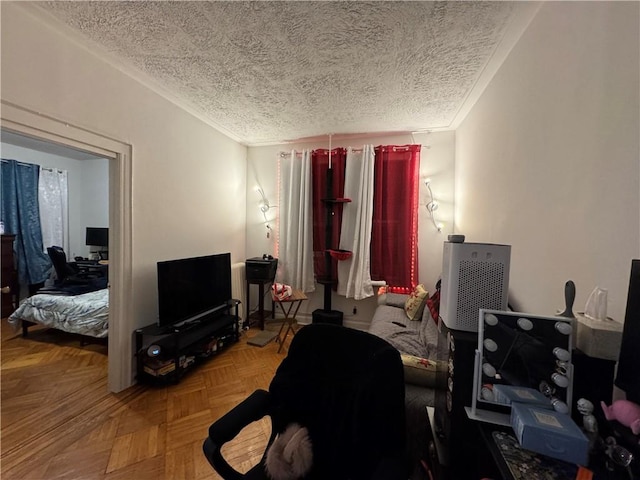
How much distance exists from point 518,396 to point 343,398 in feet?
1.98

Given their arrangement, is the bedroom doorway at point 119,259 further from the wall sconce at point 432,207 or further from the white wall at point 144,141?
the wall sconce at point 432,207

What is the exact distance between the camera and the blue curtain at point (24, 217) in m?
3.84

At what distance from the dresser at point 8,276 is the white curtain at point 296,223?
3.99 m

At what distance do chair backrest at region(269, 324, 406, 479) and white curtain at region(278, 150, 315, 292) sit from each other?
2434 millimetres

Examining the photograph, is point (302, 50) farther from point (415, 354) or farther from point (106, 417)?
point (106, 417)

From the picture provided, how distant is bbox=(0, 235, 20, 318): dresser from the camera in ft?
11.7

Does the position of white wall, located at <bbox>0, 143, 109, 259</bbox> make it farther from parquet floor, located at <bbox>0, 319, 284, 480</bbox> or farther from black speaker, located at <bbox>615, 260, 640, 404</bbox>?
black speaker, located at <bbox>615, 260, 640, 404</bbox>

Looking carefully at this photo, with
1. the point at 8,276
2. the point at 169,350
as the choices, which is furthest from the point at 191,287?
the point at 8,276

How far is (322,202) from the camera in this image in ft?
11.5

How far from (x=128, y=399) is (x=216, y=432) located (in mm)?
1763

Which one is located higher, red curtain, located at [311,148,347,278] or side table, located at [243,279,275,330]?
red curtain, located at [311,148,347,278]

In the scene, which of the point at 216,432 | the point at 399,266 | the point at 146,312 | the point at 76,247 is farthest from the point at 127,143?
the point at 76,247

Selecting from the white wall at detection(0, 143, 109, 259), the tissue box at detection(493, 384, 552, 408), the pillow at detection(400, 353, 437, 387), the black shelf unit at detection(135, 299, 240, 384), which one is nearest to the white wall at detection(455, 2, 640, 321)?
the tissue box at detection(493, 384, 552, 408)

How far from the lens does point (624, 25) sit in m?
0.86
